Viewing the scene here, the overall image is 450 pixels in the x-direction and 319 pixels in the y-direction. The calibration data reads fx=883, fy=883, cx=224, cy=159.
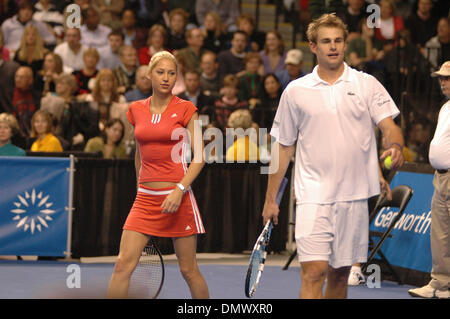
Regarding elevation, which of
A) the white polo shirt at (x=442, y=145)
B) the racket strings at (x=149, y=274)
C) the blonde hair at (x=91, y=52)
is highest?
the blonde hair at (x=91, y=52)

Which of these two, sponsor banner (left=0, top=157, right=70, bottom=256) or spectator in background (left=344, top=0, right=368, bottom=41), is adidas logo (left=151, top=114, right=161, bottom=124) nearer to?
sponsor banner (left=0, top=157, right=70, bottom=256)

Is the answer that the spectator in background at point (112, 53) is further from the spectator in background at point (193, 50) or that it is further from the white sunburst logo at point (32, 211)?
the white sunburst logo at point (32, 211)

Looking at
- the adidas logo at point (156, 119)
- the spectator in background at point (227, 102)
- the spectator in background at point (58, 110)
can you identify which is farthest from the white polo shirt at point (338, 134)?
the spectator in background at point (58, 110)

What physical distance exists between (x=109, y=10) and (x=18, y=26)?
5.80ft

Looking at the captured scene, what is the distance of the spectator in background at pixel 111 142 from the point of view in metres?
12.0

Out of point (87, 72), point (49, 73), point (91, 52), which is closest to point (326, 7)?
point (91, 52)

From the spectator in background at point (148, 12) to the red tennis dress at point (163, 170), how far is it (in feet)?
33.8

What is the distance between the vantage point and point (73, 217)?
1063cm

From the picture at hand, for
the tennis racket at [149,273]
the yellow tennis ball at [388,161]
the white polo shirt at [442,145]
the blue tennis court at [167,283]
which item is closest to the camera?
the yellow tennis ball at [388,161]

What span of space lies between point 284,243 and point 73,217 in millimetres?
2921

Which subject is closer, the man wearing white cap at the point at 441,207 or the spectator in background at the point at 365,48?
the man wearing white cap at the point at 441,207

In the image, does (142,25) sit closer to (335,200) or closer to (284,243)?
(284,243)

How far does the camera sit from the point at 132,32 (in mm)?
15570
